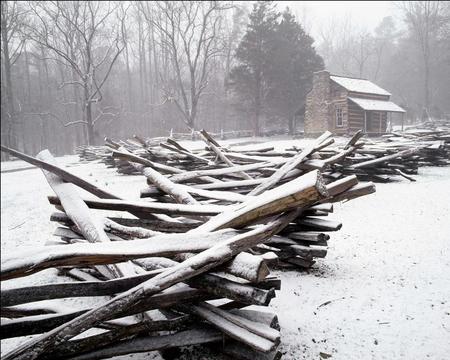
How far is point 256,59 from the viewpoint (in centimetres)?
3097

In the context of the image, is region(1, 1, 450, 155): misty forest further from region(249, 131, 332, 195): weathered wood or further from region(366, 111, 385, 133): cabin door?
region(249, 131, 332, 195): weathered wood

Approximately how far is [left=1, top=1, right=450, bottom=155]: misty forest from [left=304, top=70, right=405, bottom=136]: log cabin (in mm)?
2353

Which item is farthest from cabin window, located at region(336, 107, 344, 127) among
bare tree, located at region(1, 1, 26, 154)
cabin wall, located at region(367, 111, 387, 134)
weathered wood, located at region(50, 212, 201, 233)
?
weathered wood, located at region(50, 212, 201, 233)

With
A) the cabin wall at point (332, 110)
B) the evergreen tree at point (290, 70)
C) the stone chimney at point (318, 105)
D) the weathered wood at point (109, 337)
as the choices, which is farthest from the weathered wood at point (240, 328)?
the evergreen tree at point (290, 70)

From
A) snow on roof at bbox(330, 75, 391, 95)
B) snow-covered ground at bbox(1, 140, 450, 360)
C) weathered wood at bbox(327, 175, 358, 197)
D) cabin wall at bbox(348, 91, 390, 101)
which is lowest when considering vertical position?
snow-covered ground at bbox(1, 140, 450, 360)

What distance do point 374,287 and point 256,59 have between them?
30757 mm

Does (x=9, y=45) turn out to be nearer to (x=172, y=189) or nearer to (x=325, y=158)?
(x=325, y=158)

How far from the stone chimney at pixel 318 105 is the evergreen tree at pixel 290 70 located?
2.74m

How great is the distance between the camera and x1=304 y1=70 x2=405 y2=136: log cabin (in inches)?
995

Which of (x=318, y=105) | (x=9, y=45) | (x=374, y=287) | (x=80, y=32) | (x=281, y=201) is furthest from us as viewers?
(x=318, y=105)

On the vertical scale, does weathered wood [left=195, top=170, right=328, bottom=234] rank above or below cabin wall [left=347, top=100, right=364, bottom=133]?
below

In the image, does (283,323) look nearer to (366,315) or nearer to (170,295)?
(366,315)

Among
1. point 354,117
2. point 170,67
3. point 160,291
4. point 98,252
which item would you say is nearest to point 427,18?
point 160,291

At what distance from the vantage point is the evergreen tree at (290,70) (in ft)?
102
